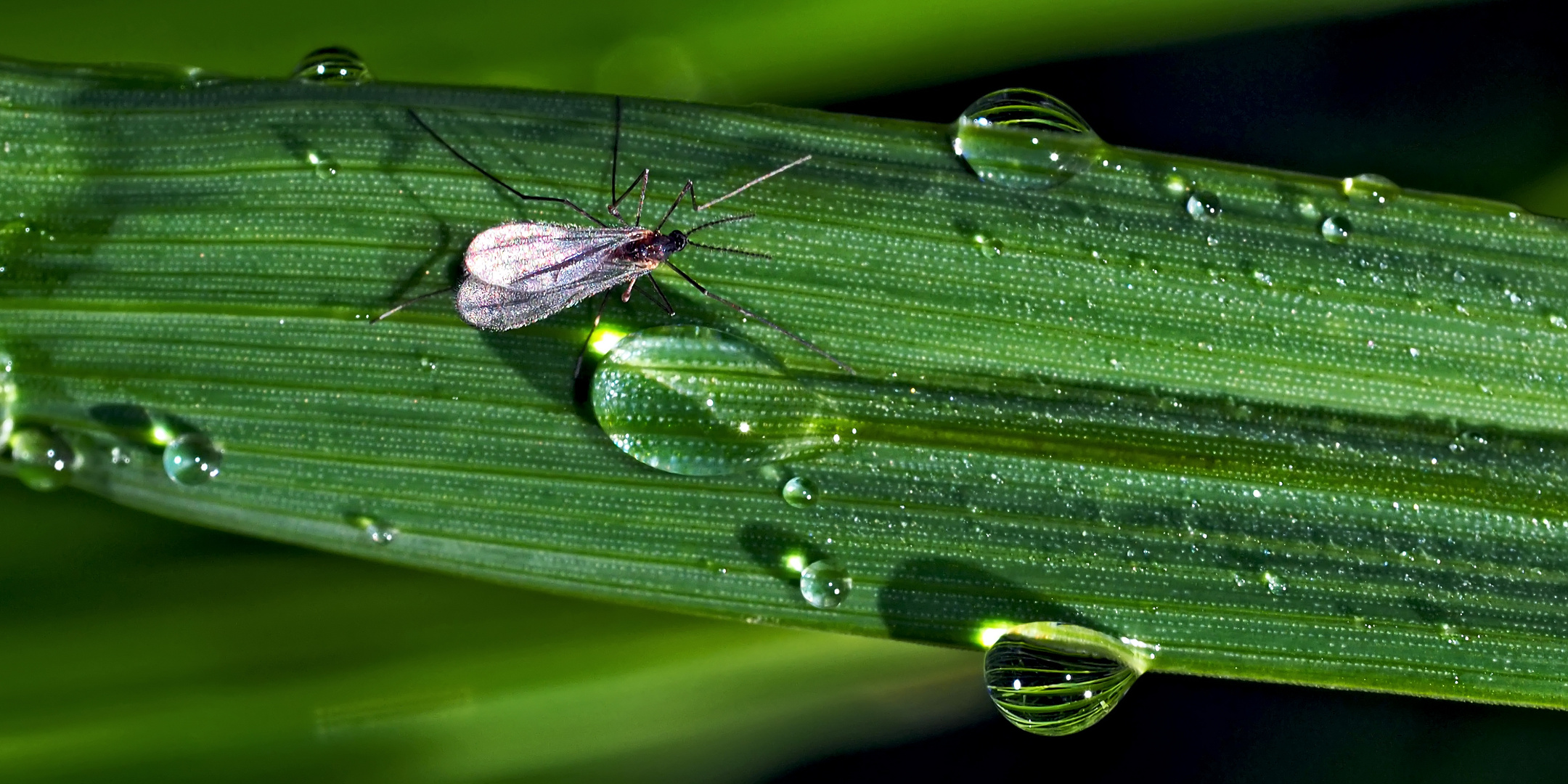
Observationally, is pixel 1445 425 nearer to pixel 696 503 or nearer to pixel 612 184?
pixel 696 503

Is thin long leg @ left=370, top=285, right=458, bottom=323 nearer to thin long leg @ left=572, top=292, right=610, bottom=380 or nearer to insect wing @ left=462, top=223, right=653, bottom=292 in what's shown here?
insect wing @ left=462, top=223, right=653, bottom=292

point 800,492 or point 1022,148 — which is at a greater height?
point 1022,148

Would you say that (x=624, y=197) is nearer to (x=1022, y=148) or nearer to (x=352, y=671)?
(x=1022, y=148)

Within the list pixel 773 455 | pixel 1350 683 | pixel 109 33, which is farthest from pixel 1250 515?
pixel 109 33

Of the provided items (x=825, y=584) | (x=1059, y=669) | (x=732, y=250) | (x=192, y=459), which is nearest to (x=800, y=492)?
(x=825, y=584)

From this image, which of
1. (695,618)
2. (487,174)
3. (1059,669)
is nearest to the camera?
(1059,669)

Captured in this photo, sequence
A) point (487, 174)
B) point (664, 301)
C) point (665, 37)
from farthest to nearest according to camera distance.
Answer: point (665, 37), point (664, 301), point (487, 174)

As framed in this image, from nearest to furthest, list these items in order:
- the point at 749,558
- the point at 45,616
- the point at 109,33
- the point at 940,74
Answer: the point at 749,558, the point at 45,616, the point at 109,33, the point at 940,74

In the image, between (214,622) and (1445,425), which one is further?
(214,622)
